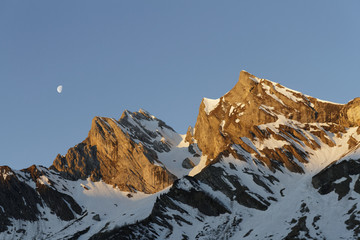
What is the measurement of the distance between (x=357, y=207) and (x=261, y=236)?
3136 cm

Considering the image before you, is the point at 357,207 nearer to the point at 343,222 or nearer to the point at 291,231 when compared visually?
the point at 343,222

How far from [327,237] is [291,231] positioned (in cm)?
1223

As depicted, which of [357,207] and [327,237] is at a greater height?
[357,207]

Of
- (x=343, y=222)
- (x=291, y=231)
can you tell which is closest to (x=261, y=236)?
(x=291, y=231)

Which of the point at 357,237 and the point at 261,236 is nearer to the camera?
the point at 357,237

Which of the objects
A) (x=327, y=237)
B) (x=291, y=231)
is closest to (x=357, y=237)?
(x=327, y=237)

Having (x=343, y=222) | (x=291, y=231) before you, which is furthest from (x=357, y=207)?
(x=291, y=231)

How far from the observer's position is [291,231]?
640 ft

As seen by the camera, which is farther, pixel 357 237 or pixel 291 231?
pixel 291 231

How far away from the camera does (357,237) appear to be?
180 m

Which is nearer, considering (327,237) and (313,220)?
(327,237)

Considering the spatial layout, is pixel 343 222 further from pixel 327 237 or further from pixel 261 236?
pixel 261 236

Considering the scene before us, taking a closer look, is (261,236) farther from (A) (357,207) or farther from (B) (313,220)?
(A) (357,207)

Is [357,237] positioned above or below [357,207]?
below
